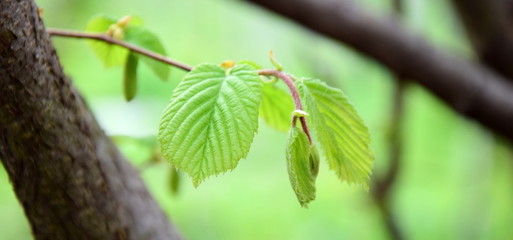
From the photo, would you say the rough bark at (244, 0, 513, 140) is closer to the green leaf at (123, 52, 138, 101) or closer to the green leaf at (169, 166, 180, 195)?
the green leaf at (169, 166, 180, 195)

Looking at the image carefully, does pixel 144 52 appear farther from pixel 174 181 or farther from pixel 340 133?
pixel 174 181

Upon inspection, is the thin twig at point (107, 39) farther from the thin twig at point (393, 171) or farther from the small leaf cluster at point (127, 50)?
the thin twig at point (393, 171)

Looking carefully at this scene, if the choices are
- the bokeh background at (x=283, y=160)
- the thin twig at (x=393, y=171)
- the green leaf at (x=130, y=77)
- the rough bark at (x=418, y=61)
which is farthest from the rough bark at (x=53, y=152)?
the bokeh background at (x=283, y=160)

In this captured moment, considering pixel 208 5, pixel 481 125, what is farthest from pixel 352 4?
pixel 208 5

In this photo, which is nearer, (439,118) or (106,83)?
(106,83)

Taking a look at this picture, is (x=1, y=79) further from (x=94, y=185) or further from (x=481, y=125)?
(x=481, y=125)

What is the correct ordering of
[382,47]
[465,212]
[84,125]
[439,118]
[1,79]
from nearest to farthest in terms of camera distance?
[1,79] → [84,125] → [382,47] → [465,212] → [439,118]

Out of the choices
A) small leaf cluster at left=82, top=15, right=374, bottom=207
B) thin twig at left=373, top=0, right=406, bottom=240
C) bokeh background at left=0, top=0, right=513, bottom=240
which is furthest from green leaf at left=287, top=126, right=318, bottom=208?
bokeh background at left=0, top=0, right=513, bottom=240
